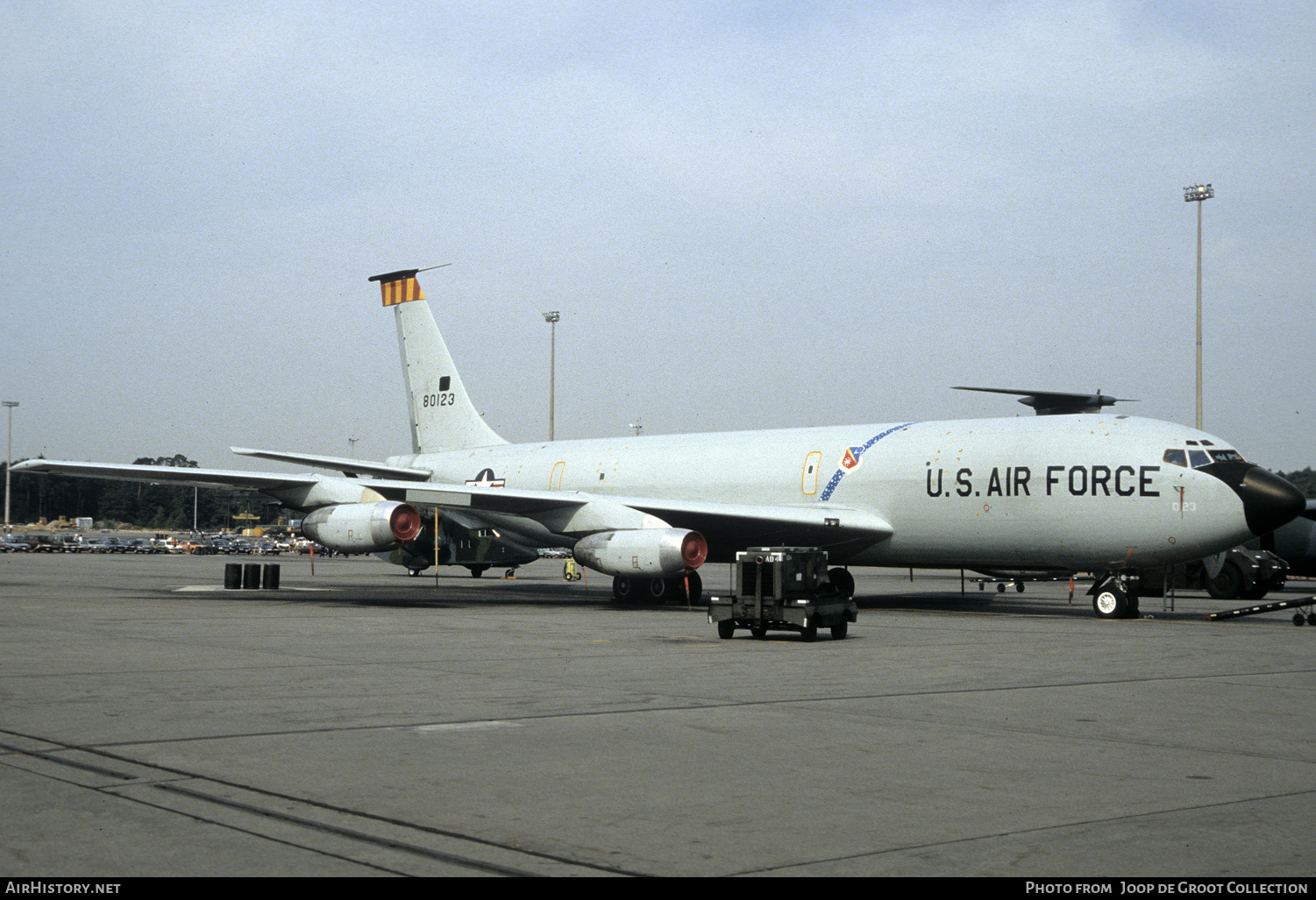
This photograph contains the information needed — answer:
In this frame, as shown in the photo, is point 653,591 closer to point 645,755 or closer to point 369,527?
point 369,527

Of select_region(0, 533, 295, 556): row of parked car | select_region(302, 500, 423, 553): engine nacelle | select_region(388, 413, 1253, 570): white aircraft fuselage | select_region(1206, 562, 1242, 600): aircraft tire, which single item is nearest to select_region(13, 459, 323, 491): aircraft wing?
select_region(302, 500, 423, 553): engine nacelle

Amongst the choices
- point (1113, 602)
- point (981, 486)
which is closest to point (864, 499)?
point (981, 486)

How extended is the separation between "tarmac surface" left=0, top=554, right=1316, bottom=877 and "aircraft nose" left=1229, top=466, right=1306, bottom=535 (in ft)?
15.8

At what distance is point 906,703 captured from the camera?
451 inches

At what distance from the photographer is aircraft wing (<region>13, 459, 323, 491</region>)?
87.3 ft

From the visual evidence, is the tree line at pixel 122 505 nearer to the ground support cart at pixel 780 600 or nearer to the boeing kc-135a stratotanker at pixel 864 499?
the boeing kc-135a stratotanker at pixel 864 499

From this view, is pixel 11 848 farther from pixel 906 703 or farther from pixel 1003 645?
pixel 1003 645

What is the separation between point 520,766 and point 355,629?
11.7 meters

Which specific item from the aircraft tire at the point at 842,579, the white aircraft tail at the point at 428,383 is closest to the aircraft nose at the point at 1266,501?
the aircraft tire at the point at 842,579

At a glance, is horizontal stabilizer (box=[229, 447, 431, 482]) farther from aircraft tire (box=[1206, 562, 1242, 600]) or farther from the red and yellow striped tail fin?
aircraft tire (box=[1206, 562, 1242, 600])

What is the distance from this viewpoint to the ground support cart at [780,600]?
18.3 metres

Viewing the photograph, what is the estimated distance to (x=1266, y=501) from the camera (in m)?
22.2

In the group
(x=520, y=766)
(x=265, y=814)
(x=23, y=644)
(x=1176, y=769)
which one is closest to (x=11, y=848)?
(x=265, y=814)

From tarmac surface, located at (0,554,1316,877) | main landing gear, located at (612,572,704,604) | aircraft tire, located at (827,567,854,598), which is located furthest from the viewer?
main landing gear, located at (612,572,704,604)
